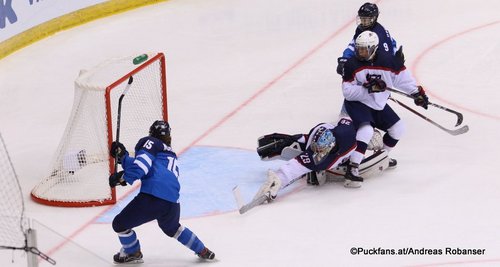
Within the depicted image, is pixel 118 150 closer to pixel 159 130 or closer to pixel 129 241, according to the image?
pixel 159 130

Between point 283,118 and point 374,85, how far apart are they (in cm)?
140

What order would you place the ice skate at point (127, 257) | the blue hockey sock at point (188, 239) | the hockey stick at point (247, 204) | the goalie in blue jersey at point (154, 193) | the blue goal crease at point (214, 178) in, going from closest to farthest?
1. the goalie in blue jersey at point (154, 193)
2. the blue hockey sock at point (188, 239)
3. the ice skate at point (127, 257)
4. the hockey stick at point (247, 204)
5. the blue goal crease at point (214, 178)

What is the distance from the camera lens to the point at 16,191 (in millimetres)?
7008

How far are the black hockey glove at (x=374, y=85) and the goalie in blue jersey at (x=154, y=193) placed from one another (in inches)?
60.1

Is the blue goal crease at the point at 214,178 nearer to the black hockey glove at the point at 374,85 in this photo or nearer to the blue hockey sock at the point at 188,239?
the blue hockey sock at the point at 188,239

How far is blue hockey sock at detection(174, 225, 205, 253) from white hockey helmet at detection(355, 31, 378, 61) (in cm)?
171

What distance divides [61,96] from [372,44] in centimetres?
289

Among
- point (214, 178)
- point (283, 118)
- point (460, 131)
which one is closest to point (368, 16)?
point (460, 131)

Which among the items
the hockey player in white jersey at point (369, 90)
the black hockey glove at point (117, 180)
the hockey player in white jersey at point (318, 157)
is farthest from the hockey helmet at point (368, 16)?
the black hockey glove at point (117, 180)

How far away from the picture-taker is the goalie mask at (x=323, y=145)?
6.77m

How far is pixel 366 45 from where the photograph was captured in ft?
22.6

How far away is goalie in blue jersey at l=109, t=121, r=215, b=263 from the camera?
5773 mm

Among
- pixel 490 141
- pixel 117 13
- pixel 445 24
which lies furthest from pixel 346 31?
pixel 490 141

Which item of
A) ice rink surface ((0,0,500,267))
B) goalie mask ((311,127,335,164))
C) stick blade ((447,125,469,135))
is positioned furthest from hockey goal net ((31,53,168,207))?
stick blade ((447,125,469,135))
